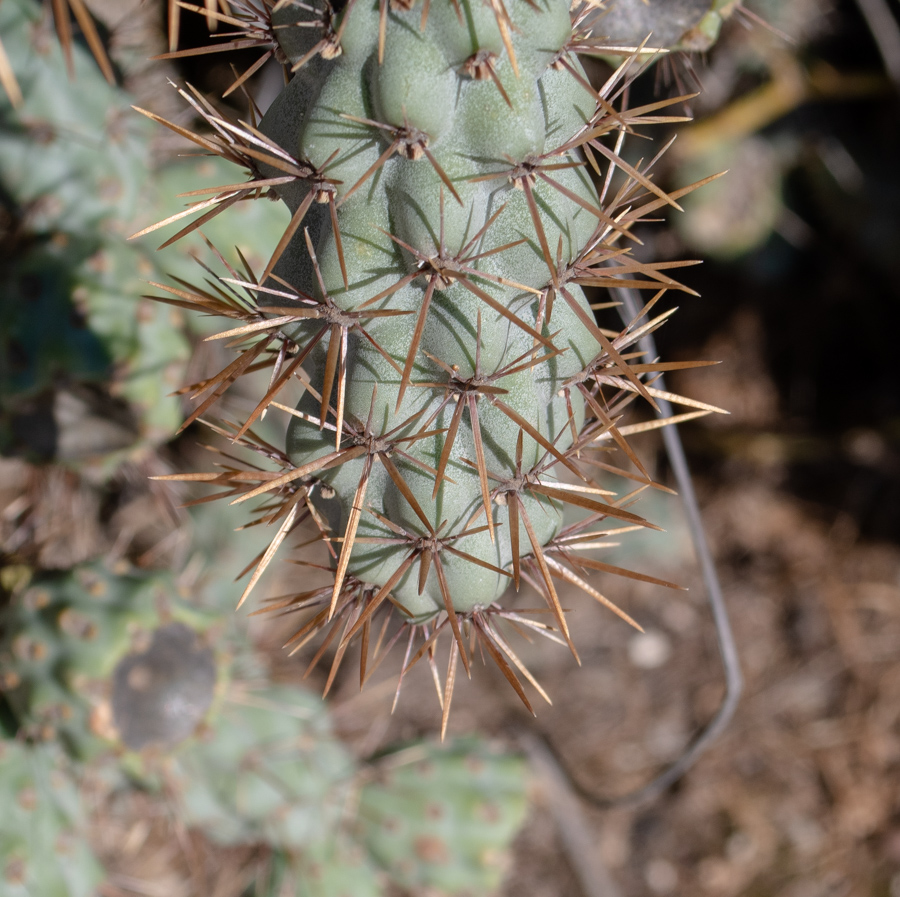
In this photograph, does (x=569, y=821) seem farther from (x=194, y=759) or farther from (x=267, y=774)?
(x=194, y=759)

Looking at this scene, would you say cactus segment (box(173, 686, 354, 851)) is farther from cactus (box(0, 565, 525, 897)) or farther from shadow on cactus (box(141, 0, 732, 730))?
shadow on cactus (box(141, 0, 732, 730))

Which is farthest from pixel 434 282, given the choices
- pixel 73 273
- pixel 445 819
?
pixel 445 819

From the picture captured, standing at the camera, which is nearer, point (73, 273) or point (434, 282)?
point (434, 282)

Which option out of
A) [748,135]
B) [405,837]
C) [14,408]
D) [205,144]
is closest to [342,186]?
[205,144]

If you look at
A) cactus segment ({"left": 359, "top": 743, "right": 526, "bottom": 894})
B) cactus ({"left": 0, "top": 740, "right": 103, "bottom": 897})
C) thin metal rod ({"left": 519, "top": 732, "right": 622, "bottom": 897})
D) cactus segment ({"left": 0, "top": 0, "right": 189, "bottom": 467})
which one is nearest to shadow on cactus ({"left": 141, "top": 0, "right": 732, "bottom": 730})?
cactus segment ({"left": 0, "top": 0, "right": 189, "bottom": 467})

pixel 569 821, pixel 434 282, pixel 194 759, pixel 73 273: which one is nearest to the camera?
pixel 434 282

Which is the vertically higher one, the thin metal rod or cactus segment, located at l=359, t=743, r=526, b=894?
Result: cactus segment, located at l=359, t=743, r=526, b=894

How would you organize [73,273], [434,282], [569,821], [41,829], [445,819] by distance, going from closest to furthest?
[434,282], [73,273], [41,829], [445,819], [569,821]

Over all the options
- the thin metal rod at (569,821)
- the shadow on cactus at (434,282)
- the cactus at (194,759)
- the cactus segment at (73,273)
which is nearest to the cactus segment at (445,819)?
the cactus at (194,759)

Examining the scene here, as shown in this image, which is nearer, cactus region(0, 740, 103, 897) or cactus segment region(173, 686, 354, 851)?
cactus region(0, 740, 103, 897)
